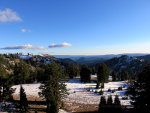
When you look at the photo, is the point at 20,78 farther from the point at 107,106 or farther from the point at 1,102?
the point at 107,106

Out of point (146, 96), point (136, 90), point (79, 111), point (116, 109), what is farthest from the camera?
point (79, 111)

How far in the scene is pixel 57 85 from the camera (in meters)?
36.7

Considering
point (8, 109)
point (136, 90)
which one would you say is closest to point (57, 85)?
point (8, 109)

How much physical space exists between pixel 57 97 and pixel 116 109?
1180cm

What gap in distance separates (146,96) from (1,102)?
31994mm

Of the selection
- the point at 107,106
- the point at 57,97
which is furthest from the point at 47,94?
the point at 107,106

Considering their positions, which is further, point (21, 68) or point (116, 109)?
point (21, 68)

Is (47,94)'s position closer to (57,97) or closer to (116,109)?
(57,97)

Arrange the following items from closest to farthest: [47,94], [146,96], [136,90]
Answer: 1. [146,96]
2. [136,90]
3. [47,94]

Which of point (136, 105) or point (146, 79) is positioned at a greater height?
point (146, 79)

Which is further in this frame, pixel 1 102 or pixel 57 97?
pixel 1 102

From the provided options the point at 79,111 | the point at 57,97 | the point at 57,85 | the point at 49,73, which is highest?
the point at 49,73

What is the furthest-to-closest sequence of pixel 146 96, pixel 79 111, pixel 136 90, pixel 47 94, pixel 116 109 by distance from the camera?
pixel 79 111 → pixel 47 94 → pixel 116 109 → pixel 136 90 → pixel 146 96

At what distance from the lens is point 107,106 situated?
34594 mm
